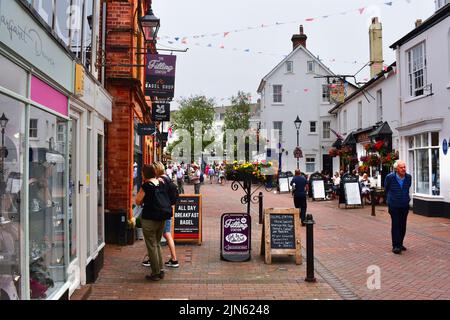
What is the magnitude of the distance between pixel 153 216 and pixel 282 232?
8.48 ft

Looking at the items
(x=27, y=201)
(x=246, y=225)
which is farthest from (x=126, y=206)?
(x=27, y=201)

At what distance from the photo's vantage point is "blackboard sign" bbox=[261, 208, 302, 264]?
27.3 feet

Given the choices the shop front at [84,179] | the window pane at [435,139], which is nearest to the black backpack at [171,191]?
the shop front at [84,179]

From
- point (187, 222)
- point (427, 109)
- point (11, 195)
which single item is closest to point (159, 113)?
point (187, 222)

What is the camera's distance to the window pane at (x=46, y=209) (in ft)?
15.1

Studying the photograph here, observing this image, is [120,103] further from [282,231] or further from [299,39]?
[299,39]

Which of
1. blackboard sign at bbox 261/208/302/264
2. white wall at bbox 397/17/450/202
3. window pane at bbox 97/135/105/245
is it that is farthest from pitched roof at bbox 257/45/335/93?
window pane at bbox 97/135/105/245

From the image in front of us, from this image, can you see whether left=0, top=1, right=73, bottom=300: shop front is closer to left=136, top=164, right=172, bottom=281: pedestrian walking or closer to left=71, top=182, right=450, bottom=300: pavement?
left=71, top=182, right=450, bottom=300: pavement

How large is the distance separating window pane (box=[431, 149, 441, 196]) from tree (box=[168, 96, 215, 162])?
32.4 m

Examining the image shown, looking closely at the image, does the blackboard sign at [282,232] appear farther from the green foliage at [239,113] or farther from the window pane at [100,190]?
the green foliage at [239,113]

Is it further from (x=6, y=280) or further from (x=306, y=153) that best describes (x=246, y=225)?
(x=306, y=153)

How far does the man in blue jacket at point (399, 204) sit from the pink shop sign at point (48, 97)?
651 centimetres

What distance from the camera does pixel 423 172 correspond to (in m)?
16.9
